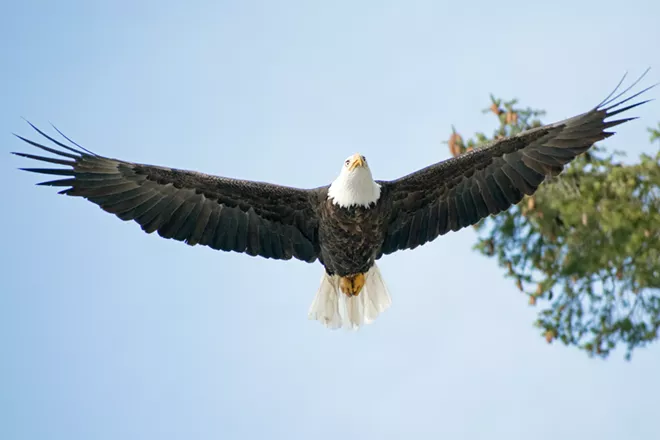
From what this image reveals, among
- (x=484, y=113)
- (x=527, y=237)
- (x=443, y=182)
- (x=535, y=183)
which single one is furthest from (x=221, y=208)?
(x=527, y=237)

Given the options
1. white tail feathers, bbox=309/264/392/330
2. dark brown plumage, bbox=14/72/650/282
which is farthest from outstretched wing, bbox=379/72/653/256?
white tail feathers, bbox=309/264/392/330

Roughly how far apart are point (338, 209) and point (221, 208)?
1.00m

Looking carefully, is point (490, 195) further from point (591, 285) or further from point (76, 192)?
point (591, 285)

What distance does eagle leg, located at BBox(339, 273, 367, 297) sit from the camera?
1121 centimetres

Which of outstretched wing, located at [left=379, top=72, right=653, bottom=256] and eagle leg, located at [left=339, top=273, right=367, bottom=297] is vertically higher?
outstretched wing, located at [left=379, top=72, right=653, bottom=256]

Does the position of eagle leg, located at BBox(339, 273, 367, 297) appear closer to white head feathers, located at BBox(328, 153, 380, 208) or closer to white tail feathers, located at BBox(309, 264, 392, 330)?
white tail feathers, located at BBox(309, 264, 392, 330)

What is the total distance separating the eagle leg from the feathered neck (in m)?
0.92

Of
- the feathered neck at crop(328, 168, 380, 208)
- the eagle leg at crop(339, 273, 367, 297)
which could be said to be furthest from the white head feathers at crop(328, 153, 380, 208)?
the eagle leg at crop(339, 273, 367, 297)

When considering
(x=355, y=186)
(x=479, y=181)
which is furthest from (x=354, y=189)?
(x=479, y=181)

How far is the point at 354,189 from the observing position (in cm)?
1034

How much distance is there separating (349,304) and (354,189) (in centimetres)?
143

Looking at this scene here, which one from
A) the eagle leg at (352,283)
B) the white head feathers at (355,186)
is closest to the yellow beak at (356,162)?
the white head feathers at (355,186)

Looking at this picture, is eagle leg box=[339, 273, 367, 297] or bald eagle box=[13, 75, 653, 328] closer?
bald eagle box=[13, 75, 653, 328]

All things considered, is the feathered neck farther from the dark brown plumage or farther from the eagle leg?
the eagle leg
